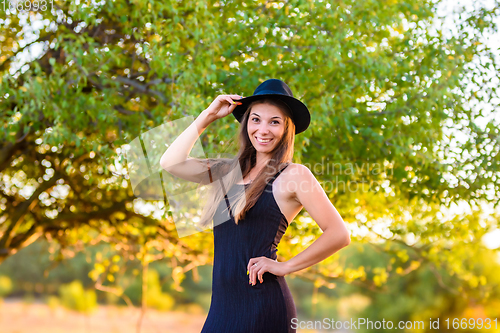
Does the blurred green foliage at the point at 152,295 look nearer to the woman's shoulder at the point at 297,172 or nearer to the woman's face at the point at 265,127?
the woman's face at the point at 265,127

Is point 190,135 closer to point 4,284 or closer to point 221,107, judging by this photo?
point 221,107

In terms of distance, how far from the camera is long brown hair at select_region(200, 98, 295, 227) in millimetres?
1969

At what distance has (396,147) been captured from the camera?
13.3ft

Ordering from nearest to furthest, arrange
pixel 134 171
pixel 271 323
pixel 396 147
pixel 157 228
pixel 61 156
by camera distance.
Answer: pixel 271 323, pixel 134 171, pixel 396 147, pixel 61 156, pixel 157 228

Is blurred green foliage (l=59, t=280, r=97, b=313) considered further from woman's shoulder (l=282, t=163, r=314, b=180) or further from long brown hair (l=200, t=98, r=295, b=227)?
woman's shoulder (l=282, t=163, r=314, b=180)

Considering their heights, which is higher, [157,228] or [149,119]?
[149,119]

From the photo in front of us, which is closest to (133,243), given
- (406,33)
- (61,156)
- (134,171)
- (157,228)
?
(157,228)

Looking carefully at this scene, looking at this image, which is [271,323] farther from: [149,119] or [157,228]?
[157,228]

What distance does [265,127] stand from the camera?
209cm

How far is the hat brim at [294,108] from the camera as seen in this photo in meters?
2.13

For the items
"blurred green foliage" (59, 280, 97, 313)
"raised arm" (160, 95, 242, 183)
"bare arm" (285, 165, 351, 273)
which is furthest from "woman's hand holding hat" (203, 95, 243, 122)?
"blurred green foliage" (59, 280, 97, 313)

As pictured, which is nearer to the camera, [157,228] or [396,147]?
[396,147]

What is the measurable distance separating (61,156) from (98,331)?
25.4m

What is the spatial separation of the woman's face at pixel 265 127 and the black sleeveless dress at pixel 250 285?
18 cm
